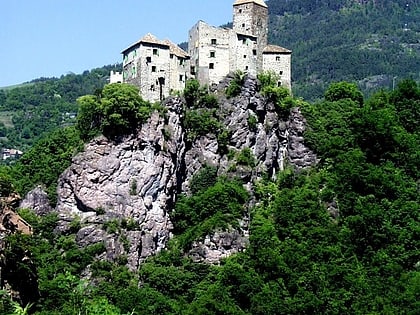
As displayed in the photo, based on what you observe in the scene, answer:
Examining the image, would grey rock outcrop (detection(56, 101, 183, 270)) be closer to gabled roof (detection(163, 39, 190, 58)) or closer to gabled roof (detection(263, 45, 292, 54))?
gabled roof (detection(163, 39, 190, 58))

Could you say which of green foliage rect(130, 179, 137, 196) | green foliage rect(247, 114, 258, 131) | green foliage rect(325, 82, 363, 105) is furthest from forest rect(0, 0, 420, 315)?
green foliage rect(130, 179, 137, 196)

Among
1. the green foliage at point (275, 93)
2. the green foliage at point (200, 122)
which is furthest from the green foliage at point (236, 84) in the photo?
the green foliage at point (200, 122)

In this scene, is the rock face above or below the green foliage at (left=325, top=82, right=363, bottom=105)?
below

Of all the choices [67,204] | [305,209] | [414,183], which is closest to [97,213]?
[67,204]

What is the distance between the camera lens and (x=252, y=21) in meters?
81.6

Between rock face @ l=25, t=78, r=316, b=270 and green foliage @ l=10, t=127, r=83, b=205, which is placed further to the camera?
green foliage @ l=10, t=127, r=83, b=205

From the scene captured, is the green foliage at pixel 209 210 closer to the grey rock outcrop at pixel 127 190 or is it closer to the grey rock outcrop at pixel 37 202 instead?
the grey rock outcrop at pixel 127 190

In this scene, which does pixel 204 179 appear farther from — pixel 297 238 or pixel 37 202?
pixel 37 202

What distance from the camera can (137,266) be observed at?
244 ft

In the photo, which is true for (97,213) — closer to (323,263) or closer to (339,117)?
(323,263)

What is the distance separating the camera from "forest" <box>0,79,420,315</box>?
66.8 metres

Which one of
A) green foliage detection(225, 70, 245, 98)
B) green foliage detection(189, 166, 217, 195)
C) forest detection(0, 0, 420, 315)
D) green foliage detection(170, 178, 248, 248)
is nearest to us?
forest detection(0, 0, 420, 315)

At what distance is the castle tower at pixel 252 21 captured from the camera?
8131 centimetres

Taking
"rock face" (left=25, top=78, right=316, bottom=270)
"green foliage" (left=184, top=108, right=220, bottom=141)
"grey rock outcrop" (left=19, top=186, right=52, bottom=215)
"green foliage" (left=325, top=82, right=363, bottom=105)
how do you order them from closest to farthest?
"rock face" (left=25, top=78, right=316, bottom=270), "grey rock outcrop" (left=19, top=186, right=52, bottom=215), "green foliage" (left=184, top=108, right=220, bottom=141), "green foliage" (left=325, top=82, right=363, bottom=105)
